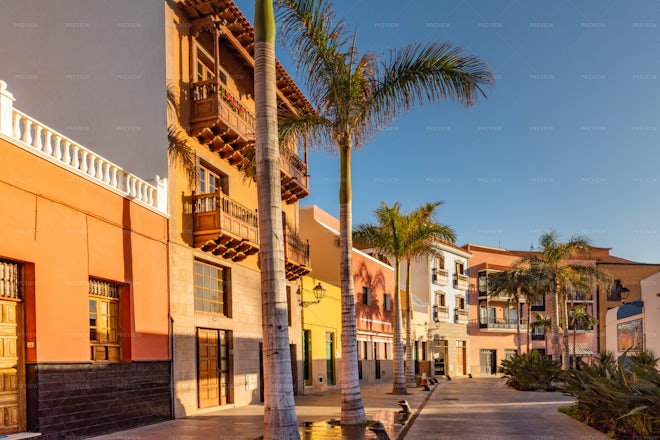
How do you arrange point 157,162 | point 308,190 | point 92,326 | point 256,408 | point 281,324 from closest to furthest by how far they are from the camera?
point 281,324 → point 92,326 → point 157,162 → point 256,408 → point 308,190

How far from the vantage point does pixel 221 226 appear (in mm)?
17516

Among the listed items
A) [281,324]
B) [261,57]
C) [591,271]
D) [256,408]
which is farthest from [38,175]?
[591,271]

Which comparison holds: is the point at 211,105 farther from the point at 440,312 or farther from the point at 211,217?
the point at 440,312

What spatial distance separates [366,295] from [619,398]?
27.3 m

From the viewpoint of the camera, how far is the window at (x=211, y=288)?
60.4ft

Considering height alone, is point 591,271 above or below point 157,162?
below

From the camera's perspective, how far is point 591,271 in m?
37.0

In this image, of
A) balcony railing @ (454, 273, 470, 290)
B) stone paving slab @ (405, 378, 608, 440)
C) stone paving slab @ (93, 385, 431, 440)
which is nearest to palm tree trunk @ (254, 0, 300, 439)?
stone paving slab @ (93, 385, 431, 440)

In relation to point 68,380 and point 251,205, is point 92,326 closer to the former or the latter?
point 68,380

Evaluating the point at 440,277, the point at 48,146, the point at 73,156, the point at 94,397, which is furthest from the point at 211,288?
the point at 440,277

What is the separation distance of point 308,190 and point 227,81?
737 centimetres

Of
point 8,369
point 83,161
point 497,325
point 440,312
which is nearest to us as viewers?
point 8,369

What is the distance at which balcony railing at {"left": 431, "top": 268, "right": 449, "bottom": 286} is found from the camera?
5453cm

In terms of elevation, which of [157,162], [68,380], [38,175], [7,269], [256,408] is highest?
[157,162]
